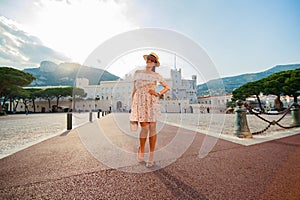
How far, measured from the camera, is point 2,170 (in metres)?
2.06

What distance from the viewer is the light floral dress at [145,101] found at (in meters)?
2.12

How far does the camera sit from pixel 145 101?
84.2 inches

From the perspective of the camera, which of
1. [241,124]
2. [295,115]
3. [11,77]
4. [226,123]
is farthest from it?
[11,77]

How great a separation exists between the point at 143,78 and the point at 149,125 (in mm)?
681

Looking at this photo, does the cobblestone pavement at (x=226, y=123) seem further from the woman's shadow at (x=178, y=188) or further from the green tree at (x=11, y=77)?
the green tree at (x=11, y=77)

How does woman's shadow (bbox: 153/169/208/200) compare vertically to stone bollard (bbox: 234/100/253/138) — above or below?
below

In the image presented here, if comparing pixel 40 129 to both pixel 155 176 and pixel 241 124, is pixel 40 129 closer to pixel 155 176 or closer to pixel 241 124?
pixel 155 176

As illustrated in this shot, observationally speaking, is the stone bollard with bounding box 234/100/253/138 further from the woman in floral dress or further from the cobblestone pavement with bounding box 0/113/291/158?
the woman in floral dress

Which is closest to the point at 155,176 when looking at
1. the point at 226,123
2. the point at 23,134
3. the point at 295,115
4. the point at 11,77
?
the point at 23,134

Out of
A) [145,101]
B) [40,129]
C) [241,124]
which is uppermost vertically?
[145,101]

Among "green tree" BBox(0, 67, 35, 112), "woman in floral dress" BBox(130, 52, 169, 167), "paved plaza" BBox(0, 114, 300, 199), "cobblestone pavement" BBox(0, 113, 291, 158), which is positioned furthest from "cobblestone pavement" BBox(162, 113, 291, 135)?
"green tree" BBox(0, 67, 35, 112)

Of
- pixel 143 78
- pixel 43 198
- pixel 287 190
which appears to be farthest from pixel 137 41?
pixel 287 190

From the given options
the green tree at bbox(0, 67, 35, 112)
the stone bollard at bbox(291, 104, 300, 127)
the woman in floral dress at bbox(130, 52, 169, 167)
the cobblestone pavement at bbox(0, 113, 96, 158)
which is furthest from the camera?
the green tree at bbox(0, 67, 35, 112)

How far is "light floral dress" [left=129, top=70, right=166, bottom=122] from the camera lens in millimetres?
2119
